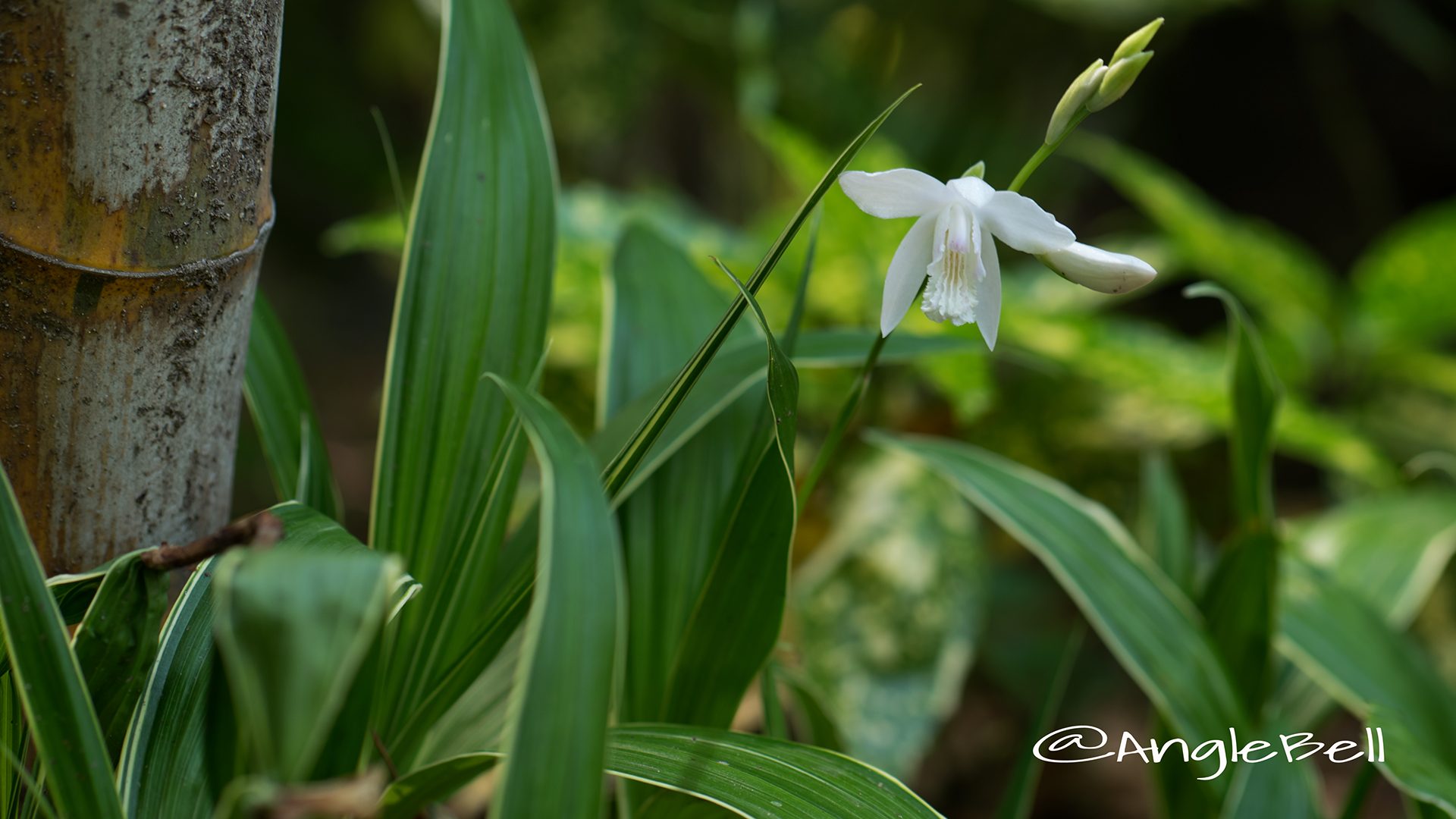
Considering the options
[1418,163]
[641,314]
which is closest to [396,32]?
[641,314]

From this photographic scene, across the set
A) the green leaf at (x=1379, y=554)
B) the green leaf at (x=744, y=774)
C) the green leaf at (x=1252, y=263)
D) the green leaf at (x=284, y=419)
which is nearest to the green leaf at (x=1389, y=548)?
the green leaf at (x=1379, y=554)

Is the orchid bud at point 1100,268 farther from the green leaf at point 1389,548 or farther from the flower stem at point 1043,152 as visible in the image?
the green leaf at point 1389,548

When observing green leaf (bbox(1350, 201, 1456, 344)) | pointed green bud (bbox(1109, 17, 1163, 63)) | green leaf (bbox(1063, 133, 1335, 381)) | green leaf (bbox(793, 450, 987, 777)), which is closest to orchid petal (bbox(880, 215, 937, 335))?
pointed green bud (bbox(1109, 17, 1163, 63))

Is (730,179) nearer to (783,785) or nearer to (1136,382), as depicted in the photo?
(1136,382)

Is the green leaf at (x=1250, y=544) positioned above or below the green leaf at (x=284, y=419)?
above

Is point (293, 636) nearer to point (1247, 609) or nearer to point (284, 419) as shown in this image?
point (284, 419)

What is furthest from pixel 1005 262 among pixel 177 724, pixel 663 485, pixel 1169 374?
pixel 177 724

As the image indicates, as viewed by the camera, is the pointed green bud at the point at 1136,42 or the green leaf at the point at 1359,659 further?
the green leaf at the point at 1359,659
